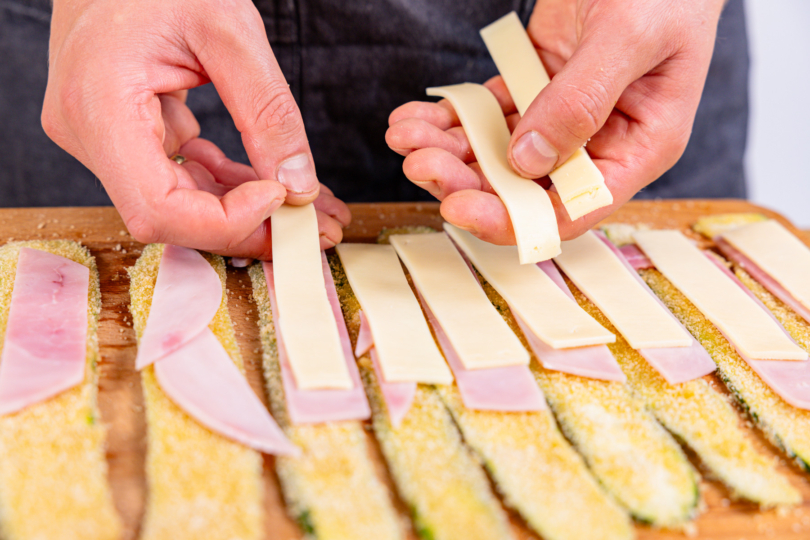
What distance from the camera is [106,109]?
1532 mm

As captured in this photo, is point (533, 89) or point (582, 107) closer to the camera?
point (582, 107)

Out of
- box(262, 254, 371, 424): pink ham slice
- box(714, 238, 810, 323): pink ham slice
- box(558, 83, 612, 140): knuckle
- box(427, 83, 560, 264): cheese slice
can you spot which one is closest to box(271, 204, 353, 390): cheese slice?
box(262, 254, 371, 424): pink ham slice

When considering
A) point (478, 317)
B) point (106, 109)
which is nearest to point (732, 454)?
point (478, 317)

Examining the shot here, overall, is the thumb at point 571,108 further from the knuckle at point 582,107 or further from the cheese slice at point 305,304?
the cheese slice at point 305,304

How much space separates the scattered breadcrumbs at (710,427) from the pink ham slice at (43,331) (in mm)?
1615

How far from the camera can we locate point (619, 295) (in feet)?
6.11

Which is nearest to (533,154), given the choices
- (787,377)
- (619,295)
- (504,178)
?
(504,178)

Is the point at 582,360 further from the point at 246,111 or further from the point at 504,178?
the point at 246,111

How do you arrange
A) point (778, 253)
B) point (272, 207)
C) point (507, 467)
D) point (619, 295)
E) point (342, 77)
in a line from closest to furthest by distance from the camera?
point (507, 467) → point (272, 207) → point (619, 295) → point (778, 253) → point (342, 77)

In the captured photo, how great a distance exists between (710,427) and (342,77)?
203 centimetres

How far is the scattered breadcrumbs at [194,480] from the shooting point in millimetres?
1168

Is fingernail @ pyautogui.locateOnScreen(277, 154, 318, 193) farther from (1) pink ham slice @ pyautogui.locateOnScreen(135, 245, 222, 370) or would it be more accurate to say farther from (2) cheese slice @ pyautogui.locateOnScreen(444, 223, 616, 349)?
(2) cheese slice @ pyautogui.locateOnScreen(444, 223, 616, 349)

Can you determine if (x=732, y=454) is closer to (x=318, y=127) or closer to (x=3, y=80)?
(x=318, y=127)

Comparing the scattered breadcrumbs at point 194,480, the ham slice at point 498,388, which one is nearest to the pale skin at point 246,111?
the ham slice at point 498,388
